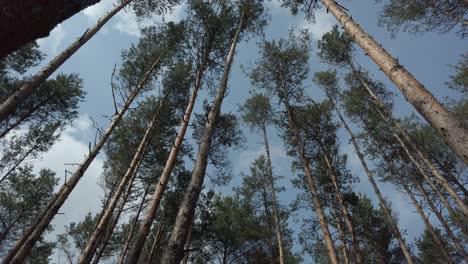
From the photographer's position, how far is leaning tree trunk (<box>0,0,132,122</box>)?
6.36m

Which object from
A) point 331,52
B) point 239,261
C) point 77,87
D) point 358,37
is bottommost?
point 358,37

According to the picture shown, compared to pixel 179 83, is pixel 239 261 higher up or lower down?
lower down

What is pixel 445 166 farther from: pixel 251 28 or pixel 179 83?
pixel 179 83

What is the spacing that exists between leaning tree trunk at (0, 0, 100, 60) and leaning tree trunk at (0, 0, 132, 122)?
209 inches

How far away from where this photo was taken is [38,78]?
6895 mm

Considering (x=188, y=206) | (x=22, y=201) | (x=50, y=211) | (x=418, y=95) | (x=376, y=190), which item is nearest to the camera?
(x=418, y=95)

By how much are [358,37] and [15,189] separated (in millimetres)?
19845

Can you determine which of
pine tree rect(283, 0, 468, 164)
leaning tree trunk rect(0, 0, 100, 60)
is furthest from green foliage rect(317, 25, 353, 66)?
leaning tree trunk rect(0, 0, 100, 60)

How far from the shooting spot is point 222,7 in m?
11.1

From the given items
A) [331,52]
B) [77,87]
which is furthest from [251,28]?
[77,87]

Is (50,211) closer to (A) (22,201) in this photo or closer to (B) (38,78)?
(B) (38,78)

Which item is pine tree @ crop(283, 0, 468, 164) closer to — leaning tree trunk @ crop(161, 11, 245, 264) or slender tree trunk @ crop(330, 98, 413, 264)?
leaning tree trunk @ crop(161, 11, 245, 264)

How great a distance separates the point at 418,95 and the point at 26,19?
3.95 metres

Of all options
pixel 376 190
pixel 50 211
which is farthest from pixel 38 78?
pixel 376 190
